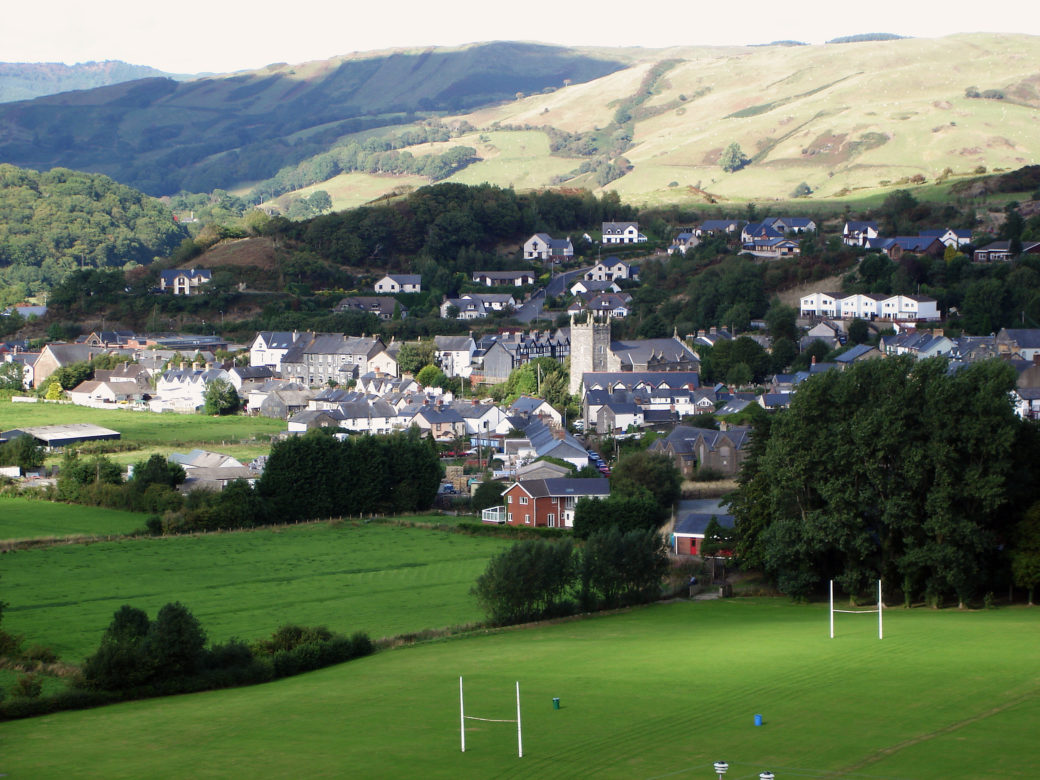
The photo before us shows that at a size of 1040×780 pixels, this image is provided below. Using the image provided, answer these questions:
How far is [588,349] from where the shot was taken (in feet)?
189

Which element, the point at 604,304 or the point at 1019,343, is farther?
the point at 604,304

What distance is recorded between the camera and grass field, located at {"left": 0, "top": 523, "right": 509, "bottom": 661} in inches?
1008

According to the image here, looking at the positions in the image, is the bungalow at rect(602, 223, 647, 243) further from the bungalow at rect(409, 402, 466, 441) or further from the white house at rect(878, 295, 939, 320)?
the bungalow at rect(409, 402, 466, 441)

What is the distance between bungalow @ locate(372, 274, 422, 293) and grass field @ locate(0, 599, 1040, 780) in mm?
59359

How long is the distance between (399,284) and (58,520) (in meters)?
47.3

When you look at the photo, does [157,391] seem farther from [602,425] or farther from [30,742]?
[30,742]

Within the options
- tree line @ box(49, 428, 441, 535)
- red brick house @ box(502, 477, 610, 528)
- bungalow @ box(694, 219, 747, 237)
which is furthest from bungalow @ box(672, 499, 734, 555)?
bungalow @ box(694, 219, 747, 237)

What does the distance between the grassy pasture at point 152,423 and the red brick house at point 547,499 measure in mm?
17513

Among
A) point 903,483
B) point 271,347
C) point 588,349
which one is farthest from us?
point 271,347

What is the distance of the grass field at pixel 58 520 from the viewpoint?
34.2 meters

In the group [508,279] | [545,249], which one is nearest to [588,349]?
[508,279]

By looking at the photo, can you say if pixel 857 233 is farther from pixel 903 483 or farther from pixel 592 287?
pixel 903 483

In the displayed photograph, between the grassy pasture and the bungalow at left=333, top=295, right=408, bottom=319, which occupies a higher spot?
the bungalow at left=333, top=295, right=408, bottom=319

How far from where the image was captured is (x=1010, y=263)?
6506cm
